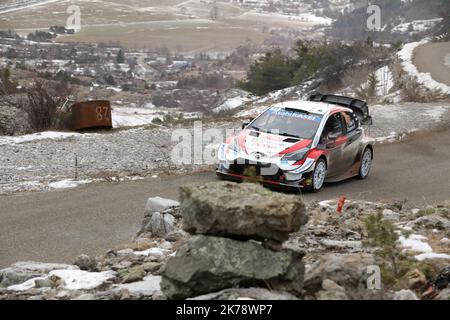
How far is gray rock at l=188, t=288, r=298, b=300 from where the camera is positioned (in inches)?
254

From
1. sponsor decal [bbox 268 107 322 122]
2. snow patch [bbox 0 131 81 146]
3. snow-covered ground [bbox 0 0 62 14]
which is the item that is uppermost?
sponsor decal [bbox 268 107 322 122]

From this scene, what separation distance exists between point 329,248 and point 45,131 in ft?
43.6

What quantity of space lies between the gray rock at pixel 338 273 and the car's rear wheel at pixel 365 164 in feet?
32.2

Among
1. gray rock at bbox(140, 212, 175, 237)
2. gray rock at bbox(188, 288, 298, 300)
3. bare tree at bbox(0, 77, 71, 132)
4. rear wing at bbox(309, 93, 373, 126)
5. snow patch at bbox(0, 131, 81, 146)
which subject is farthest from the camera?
bare tree at bbox(0, 77, 71, 132)

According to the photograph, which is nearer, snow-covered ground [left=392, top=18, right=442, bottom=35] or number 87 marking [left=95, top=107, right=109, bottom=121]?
number 87 marking [left=95, top=107, right=109, bottom=121]

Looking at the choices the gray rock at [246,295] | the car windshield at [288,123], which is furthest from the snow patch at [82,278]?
the car windshield at [288,123]

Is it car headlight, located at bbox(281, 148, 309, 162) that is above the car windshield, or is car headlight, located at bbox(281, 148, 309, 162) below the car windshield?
below

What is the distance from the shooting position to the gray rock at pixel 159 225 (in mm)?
11469

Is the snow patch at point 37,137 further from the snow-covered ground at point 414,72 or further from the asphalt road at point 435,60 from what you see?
the asphalt road at point 435,60

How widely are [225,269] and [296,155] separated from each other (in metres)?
8.30

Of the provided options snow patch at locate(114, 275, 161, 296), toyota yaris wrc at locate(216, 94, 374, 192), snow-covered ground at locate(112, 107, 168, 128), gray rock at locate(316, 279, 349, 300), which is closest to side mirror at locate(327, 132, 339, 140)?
toyota yaris wrc at locate(216, 94, 374, 192)

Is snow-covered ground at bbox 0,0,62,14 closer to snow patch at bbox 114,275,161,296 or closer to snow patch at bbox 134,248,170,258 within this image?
snow patch at bbox 134,248,170,258
